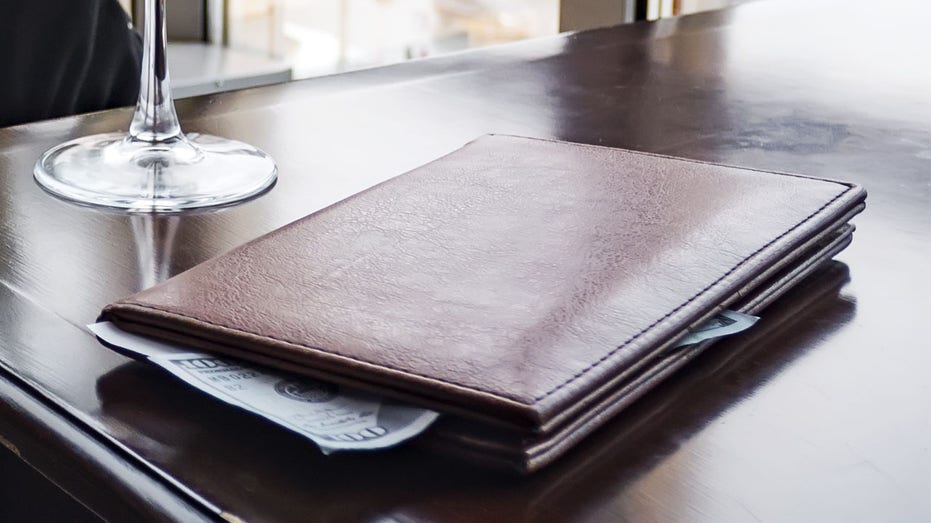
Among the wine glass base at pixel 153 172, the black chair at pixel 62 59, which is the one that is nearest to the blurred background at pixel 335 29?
the black chair at pixel 62 59

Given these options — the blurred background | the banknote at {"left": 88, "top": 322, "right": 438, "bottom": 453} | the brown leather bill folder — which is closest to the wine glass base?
the brown leather bill folder

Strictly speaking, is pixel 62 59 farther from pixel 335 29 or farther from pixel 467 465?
pixel 335 29

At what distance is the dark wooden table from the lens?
0.34m

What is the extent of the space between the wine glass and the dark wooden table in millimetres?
15

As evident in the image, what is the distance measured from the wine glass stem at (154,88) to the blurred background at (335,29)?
6.13 ft

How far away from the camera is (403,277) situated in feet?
1.43

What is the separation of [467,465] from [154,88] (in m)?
0.37

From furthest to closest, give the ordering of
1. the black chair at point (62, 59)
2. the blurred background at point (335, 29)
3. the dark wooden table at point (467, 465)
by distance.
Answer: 1. the blurred background at point (335, 29)
2. the black chair at point (62, 59)
3. the dark wooden table at point (467, 465)

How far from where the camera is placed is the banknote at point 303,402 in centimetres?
35

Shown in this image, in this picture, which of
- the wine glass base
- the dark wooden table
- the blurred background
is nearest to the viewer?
the dark wooden table

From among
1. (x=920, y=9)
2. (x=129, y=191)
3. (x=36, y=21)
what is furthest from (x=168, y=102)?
(x=920, y=9)

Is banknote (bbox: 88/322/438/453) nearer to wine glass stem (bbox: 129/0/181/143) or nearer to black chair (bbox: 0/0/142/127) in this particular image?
wine glass stem (bbox: 129/0/181/143)

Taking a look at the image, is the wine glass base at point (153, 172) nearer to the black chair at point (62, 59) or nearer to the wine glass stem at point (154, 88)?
the wine glass stem at point (154, 88)

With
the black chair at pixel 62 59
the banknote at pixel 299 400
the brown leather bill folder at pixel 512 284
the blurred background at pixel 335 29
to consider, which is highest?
the brown leather bill folder at pixel 512 284
